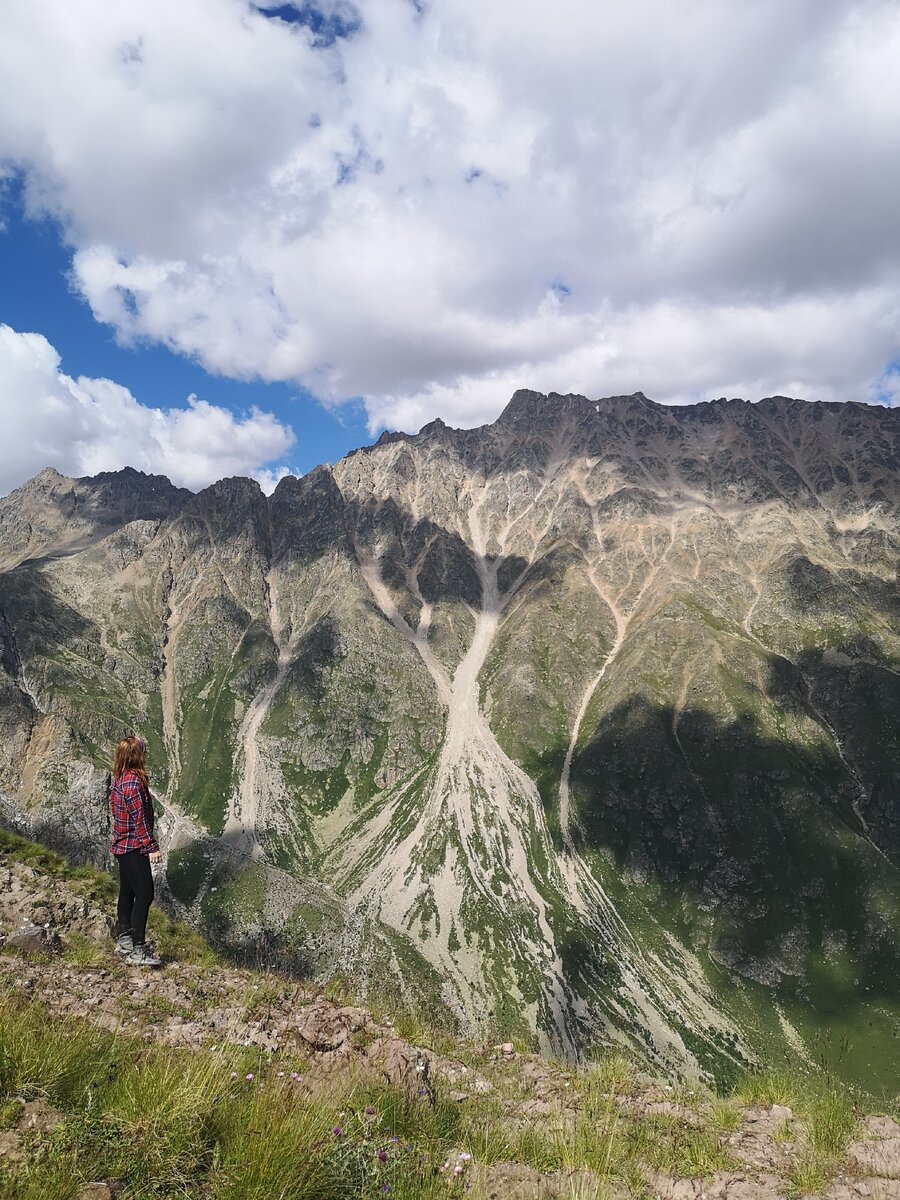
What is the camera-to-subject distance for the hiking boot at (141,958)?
12.0 metres

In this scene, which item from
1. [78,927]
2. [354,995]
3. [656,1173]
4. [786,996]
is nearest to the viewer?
[656,1173]

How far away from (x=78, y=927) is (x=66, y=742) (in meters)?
190

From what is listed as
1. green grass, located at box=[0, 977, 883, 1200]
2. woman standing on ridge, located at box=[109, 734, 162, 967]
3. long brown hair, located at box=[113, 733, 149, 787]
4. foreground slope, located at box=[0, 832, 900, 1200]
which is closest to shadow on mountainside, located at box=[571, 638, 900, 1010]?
foreground slope, located at box=[0, 832, 900, 1200]

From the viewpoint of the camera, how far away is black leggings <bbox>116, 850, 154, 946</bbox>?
12297mm

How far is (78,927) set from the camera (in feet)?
45.9

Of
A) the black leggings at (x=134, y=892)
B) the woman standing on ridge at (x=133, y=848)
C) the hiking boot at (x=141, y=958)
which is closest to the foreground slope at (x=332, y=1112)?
the hiking boot at (x=141, y=958)

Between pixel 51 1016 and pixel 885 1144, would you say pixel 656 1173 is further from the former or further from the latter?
pixel 51 1016

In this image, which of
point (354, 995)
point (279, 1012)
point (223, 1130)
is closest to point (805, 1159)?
point (223, 1130)

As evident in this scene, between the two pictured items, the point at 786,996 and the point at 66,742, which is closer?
the point at 786,996

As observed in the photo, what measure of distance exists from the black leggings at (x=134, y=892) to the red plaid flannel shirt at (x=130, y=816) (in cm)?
22

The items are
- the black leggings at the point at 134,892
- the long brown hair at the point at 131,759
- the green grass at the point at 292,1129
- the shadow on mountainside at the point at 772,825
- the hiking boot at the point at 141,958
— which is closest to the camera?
the green grass at the point at 292,1129

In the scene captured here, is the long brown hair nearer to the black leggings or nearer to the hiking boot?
the black leggings

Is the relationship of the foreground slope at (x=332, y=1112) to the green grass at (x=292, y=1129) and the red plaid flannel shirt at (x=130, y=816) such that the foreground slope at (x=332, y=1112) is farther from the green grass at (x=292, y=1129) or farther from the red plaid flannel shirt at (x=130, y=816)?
the red plaid flannel shirt at (x=130, y=816)

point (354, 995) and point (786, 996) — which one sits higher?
point (354, 995)
